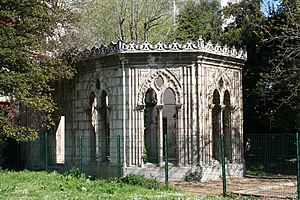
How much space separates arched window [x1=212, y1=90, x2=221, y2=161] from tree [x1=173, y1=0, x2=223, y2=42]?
15.3 meters

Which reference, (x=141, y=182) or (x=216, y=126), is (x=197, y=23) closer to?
(x=216, y=126)

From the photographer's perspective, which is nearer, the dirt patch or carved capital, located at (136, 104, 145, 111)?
the dirt patch

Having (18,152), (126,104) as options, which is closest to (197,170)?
(126,104)

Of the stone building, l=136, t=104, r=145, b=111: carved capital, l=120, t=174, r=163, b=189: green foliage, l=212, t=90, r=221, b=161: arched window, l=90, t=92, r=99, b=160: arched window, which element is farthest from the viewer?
l=90, t=92, r=99, b=160: arched window

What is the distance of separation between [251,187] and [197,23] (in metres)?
24.0

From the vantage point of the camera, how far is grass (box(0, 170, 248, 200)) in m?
12.1

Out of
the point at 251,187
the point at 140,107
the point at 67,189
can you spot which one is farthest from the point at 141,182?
the point at 251,187

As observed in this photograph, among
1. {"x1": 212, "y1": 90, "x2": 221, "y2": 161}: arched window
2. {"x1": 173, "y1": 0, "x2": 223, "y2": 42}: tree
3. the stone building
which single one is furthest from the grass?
{"x1": 173, "y1": 0, "x2": 223, "y2": 42}: tree

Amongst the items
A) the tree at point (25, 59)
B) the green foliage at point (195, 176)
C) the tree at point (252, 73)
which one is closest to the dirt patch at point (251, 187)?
the green foliage at point (195, 176)

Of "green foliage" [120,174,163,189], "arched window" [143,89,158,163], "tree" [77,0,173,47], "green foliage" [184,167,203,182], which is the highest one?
"tree" [77,0,173,47]

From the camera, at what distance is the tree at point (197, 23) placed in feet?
118

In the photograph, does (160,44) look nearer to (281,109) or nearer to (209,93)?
(209,93)

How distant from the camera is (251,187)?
1633 cm

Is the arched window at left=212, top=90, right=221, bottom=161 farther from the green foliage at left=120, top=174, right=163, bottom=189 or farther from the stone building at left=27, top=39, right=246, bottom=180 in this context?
the green foliage at left=120, top=174, right=163, bottom=189
